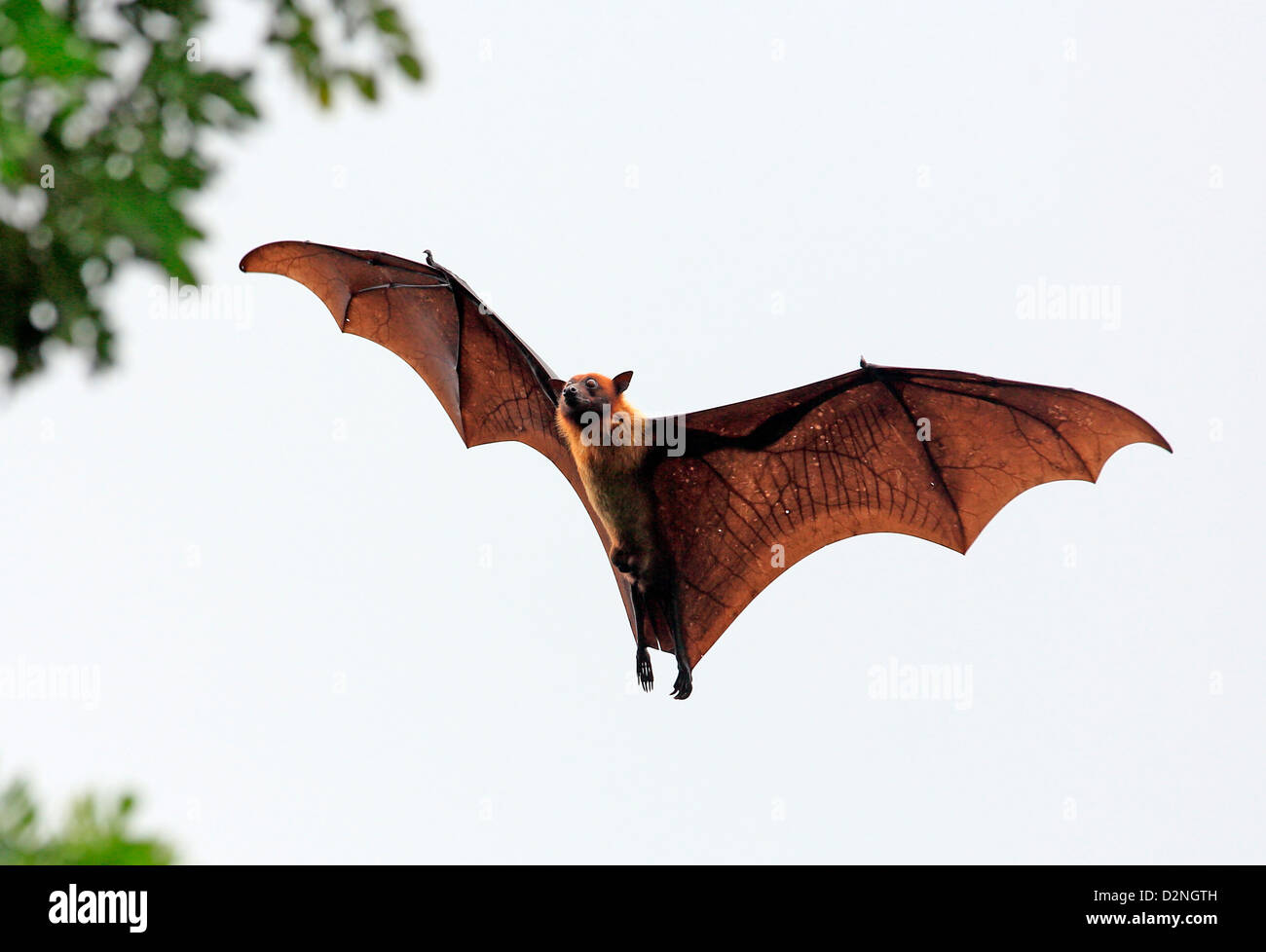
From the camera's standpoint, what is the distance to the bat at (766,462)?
4.26 m

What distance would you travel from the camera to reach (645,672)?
4.39m

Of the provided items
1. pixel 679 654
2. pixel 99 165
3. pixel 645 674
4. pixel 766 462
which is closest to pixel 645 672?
pixel 645 674

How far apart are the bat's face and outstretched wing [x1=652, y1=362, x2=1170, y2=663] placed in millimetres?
388

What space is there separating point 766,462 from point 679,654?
2.85 ft

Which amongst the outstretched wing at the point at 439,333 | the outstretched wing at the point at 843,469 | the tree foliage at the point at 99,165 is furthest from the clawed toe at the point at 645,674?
the tree foliage at the point at 99,165

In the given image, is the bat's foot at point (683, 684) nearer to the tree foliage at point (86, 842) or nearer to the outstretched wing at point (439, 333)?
the outstretched wing at point (439, 333)

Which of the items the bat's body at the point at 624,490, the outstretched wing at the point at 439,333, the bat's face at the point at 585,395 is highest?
the outstretched wing at the point at 439,333

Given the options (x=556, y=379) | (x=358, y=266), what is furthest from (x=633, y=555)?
(x=358, y=266)

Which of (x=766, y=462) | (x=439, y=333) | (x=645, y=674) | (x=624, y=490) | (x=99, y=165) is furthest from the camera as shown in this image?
(x=439, y=333)

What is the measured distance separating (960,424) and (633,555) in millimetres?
1482

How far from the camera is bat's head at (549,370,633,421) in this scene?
4070 millimetres

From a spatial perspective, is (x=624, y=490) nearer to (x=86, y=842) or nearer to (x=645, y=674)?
(x=645, y=674)

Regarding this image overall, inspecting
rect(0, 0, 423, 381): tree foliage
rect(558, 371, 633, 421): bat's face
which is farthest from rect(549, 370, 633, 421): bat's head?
rect(0, 0, 423, 381): tree foliage

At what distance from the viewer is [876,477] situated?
15.6 ft
